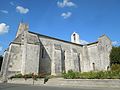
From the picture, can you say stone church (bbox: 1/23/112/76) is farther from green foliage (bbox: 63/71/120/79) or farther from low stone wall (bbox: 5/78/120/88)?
green foliage (bbox: 63/71/120/79)

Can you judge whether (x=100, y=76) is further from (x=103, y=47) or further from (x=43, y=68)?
(x=103, y=47)

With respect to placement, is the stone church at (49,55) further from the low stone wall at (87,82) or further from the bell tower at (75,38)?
the low stone wall at (87,82)

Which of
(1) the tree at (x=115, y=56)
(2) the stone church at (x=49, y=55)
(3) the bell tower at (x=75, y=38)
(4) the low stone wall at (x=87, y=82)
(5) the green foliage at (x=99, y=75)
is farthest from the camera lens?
(3) the bell tower at (x=75, y=38)

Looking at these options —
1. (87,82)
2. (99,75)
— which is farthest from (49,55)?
(99,75)

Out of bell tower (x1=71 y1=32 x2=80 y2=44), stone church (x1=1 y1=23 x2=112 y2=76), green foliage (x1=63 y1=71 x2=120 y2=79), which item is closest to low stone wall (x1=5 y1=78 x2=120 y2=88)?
green foliage (x1=63 y1=71 x2=120 y2=79)

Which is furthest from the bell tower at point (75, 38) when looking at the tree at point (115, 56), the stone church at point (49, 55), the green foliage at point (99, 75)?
the green foliage at point (99, 75)

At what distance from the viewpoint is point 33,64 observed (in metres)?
29.0

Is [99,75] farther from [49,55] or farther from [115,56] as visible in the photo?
[49,55]

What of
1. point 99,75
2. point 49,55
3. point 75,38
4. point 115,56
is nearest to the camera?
point 99,75

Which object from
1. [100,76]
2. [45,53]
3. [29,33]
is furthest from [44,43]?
[100,76]

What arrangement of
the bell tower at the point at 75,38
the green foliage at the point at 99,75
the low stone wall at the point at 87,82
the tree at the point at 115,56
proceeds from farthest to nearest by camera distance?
the bell tower at the point at 75,38, the tree at the point at 115,56, the green foliage at the point at 99,75, the low stone wall at the point at 87,82

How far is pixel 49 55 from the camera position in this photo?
33.7m

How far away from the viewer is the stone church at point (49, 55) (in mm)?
28438

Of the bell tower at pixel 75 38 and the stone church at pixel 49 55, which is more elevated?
the bell tower at pixel 75 38
